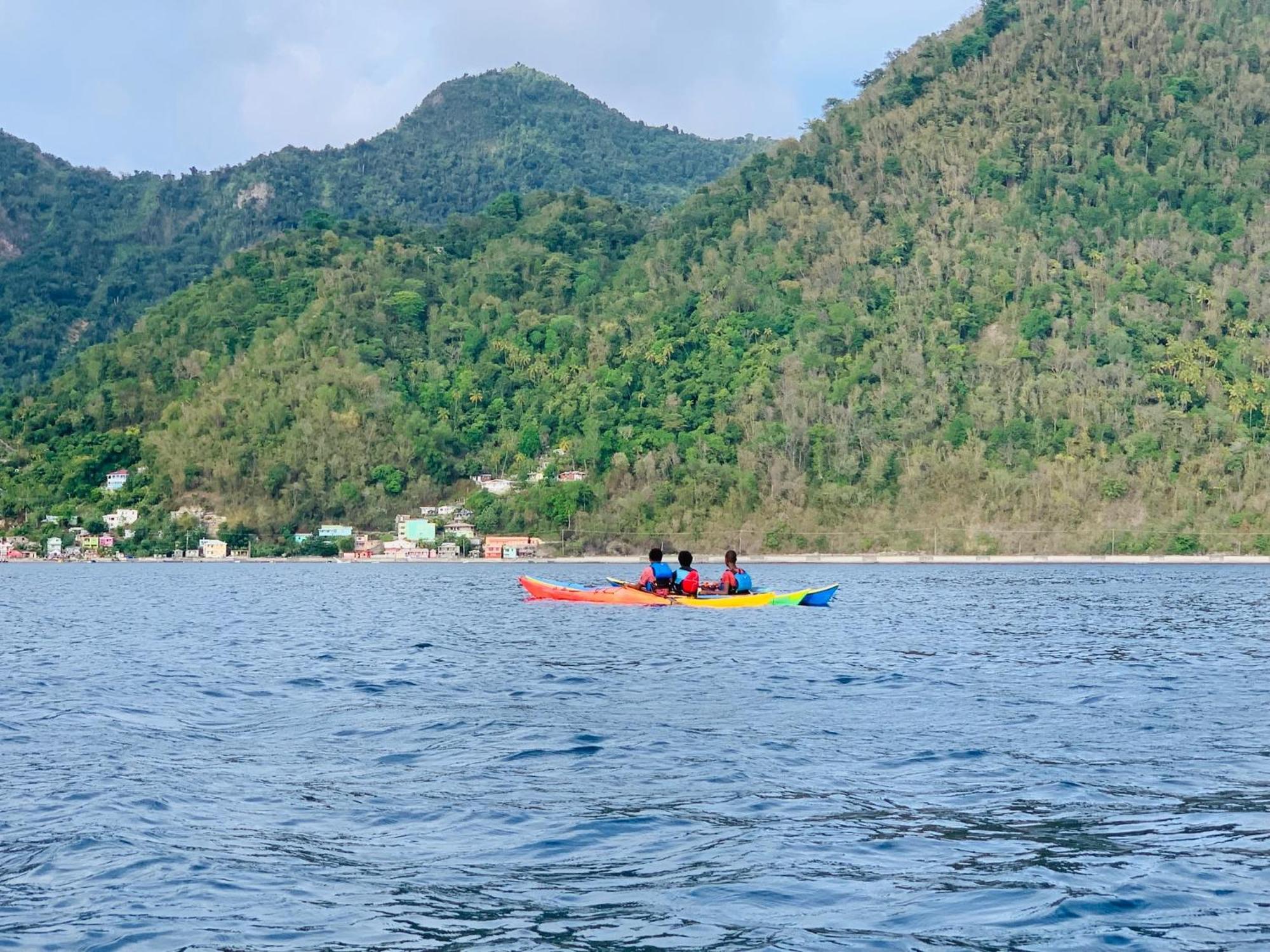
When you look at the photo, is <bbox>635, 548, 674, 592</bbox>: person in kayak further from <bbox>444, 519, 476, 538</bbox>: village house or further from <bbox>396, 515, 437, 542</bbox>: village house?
<bbox>396, 515, 437, 542</bbox>: village house

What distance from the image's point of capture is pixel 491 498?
157 metres

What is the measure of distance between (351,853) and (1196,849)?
25.8 ft

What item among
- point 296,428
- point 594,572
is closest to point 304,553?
point 296,428

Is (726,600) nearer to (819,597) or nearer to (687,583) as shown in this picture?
(687,583)

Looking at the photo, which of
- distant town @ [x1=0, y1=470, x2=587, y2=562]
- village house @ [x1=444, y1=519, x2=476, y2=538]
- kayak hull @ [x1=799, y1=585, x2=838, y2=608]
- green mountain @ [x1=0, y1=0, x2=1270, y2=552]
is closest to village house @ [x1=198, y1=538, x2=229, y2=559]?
distant town @ [x1=0, y1=470, x2=587, y2=562]

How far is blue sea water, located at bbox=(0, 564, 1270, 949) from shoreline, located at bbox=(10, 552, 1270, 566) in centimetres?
9882

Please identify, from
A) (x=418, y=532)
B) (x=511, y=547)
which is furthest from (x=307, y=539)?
(x=511, y=547)

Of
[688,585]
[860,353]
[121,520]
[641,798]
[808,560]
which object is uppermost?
[860,353]

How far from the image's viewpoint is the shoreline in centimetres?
13050

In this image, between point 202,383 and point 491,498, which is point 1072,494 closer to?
point 491,498

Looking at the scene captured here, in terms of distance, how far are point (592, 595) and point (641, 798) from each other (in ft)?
110

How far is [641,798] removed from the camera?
1695 cm

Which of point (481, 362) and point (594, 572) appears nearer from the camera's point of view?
point (594, 572)

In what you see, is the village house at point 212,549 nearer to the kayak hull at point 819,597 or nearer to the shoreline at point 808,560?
the shoreline at point 808,560
